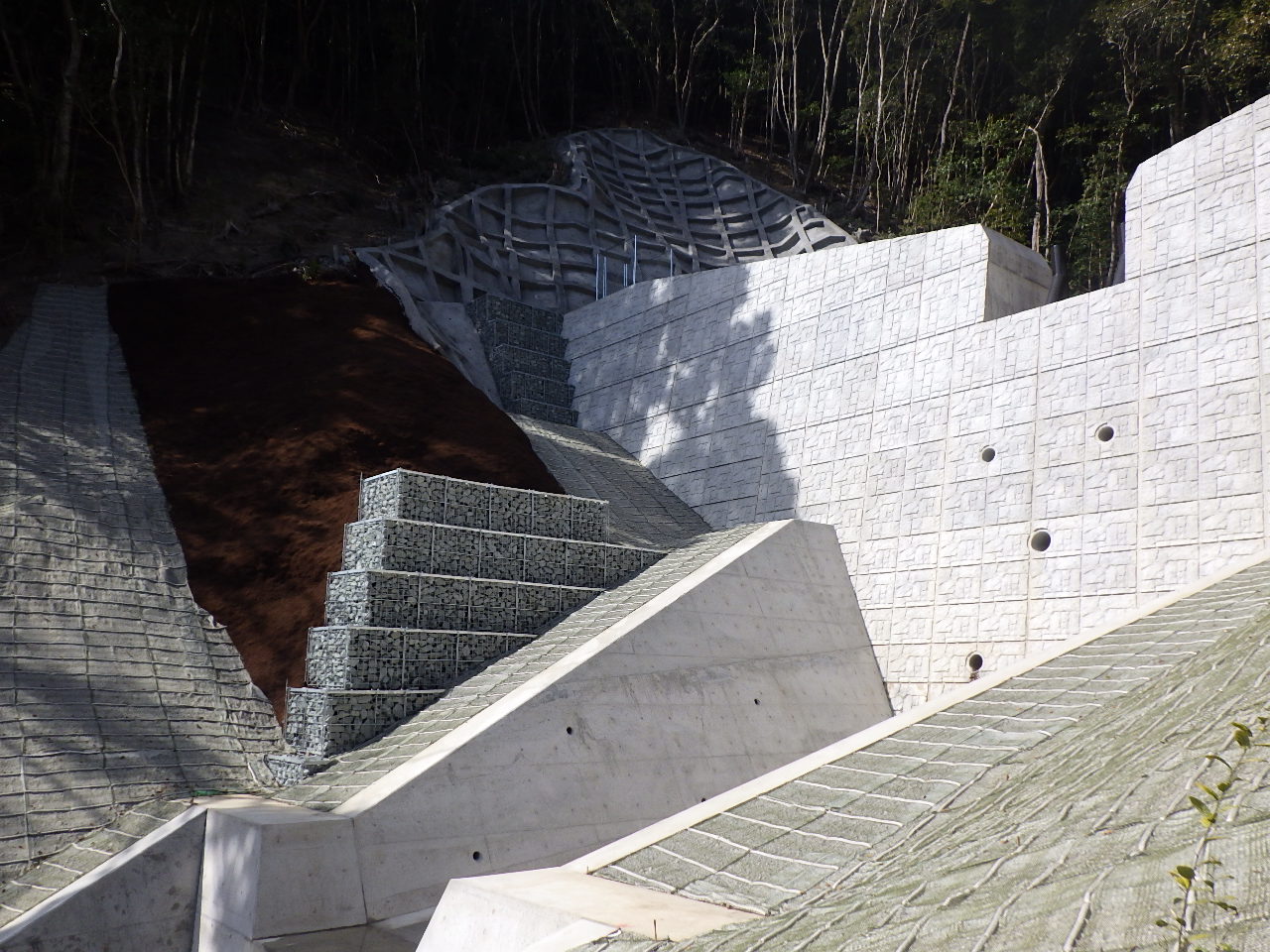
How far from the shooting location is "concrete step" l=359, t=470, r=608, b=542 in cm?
863

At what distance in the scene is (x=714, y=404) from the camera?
1323 cm

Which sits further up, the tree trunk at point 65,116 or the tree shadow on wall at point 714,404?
the tree trunk at point 65,116

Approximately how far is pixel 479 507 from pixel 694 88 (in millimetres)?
22083

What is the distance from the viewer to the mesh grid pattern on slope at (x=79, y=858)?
A: 19.3ft

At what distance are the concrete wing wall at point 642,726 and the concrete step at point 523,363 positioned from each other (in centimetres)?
665

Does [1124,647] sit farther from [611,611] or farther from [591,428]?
[591,428]

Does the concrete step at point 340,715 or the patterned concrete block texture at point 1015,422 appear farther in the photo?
the patterned concrete block texture at point 1015,422

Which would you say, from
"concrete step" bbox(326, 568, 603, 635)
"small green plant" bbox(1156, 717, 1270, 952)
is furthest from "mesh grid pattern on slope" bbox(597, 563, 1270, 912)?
"concrete step" bbox(326, 568, 603, 635)

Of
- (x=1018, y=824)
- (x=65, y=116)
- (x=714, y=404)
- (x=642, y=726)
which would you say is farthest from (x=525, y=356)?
→ (x=1018, y=824)

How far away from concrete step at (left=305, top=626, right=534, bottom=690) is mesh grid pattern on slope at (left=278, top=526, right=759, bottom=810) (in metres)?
0.19

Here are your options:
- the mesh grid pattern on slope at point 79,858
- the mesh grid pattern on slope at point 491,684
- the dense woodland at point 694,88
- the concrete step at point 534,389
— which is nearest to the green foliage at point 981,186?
the dense woodland at point 694,88

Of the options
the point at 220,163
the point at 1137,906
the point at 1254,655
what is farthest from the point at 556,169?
the point at 1137,906

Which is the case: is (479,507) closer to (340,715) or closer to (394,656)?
(394,656)

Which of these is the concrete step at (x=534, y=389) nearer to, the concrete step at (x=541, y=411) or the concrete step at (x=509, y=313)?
the concrete step at (x=541, y=411)
